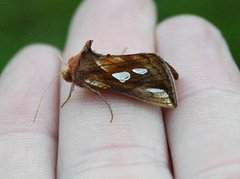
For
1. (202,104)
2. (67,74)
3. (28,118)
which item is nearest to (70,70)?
(67,74)

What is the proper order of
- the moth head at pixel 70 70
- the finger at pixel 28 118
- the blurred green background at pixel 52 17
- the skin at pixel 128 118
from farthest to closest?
the blurred green background at pixel 52 17
the moth head at pixel 70 70
the finger at pixel 28 118
the skin at pixel 128 118

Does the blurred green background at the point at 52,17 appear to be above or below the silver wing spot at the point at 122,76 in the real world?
below

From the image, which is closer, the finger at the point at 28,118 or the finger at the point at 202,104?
the finger at the point at 202,104

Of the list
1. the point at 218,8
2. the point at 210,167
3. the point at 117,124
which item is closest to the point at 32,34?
the point at 218,8

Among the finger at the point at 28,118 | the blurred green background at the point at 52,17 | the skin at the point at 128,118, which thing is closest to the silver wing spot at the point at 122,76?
the skin at the point at 128,118

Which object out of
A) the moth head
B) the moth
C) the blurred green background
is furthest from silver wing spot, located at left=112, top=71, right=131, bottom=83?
the blurred green background

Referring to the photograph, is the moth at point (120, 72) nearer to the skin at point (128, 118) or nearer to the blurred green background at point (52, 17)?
the skin at point (128, 118)
